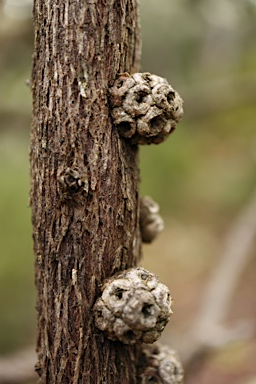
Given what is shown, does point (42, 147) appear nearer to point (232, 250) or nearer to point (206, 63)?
point (232, 250)

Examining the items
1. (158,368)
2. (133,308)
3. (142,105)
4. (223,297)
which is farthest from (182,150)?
(133,308)

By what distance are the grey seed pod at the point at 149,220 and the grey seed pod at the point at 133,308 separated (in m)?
0.38

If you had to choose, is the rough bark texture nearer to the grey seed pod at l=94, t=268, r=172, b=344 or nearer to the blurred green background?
the grey seed pod at l=94, t=268, r=172, b=344

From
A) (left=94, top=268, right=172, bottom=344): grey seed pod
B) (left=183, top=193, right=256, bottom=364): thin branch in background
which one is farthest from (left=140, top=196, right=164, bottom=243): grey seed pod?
(left=183, top=193, right=256, bottom=364): thin branch in background

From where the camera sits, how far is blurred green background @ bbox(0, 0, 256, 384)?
6.21 m

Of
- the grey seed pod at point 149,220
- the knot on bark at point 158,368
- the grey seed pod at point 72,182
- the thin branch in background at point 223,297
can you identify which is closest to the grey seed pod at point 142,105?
the grey seed pod at point 72,182

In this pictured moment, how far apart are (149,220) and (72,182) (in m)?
0.49

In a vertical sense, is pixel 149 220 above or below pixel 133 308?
above

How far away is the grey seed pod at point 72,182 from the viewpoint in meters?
1.57

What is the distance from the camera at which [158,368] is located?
1840 millimetres

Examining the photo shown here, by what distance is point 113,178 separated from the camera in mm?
1638

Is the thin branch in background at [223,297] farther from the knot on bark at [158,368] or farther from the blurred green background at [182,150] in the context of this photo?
the knot on bark at [158,368]

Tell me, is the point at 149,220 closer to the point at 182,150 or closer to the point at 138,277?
the point at 138,277

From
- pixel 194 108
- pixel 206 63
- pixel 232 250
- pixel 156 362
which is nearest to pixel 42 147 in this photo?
pixel 156 362
